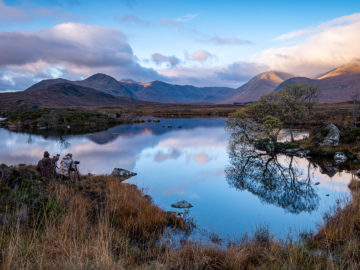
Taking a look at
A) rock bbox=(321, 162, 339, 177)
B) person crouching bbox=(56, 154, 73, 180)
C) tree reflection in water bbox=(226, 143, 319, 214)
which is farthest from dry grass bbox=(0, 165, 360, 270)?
rock bbox=(321, 162, 339, 177)

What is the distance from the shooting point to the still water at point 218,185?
11.2 metres

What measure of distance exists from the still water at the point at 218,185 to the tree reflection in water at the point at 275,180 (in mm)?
47

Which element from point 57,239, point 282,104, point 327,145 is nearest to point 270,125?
point 282,104

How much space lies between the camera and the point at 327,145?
25.1m

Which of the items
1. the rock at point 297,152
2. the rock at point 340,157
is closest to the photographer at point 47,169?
the rock at point 340,157

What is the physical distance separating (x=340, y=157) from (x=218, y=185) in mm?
12586

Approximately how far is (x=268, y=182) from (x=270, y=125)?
789 cm

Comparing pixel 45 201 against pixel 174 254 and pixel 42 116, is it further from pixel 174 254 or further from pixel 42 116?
pixel 42 116

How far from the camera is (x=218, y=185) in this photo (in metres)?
16.9

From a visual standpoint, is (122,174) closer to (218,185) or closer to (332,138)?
(218,185)

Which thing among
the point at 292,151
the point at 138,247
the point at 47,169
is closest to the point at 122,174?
the point at 47,169

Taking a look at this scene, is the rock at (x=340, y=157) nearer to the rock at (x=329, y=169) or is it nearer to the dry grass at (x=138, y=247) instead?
the rock at (x=329, y=169)

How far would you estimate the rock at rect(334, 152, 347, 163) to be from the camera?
2152 cm

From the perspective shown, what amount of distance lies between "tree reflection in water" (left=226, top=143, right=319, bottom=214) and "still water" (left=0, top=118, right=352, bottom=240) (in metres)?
0.05
